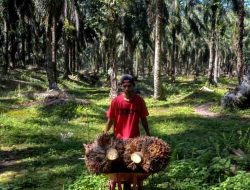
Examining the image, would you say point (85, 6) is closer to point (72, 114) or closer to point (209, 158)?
point (72, 114)

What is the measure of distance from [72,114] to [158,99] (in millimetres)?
8058

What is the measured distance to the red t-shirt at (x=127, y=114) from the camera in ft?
26.6

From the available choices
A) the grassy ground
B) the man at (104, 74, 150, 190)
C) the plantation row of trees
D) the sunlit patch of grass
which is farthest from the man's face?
the plantation row of trees

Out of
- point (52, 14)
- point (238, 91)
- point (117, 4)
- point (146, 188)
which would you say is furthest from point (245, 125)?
point (52, 14)

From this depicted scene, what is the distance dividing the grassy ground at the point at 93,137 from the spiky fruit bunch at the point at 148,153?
1354mm

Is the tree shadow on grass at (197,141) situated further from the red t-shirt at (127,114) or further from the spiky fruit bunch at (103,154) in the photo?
the spiky fruit bunch at (103,154)

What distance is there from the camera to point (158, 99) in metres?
28.5

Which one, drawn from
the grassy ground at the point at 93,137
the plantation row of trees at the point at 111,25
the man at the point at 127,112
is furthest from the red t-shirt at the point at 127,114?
the plantation row of trees at the point at 111,25

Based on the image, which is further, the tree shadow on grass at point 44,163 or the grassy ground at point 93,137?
the tree shadow on grass at point 44,163

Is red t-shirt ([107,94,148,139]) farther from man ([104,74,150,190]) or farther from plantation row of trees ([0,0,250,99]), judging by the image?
plantation row of trees ([0,0,250,99])

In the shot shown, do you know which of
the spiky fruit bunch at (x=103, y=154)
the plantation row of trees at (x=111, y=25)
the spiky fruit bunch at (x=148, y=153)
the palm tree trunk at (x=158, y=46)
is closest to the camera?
the spiky fruit bunch at (x=148, y=153)

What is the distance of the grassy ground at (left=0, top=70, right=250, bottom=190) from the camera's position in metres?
9.43

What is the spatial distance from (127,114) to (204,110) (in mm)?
15184

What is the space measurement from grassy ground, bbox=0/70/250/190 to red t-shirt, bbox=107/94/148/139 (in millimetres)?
1577
